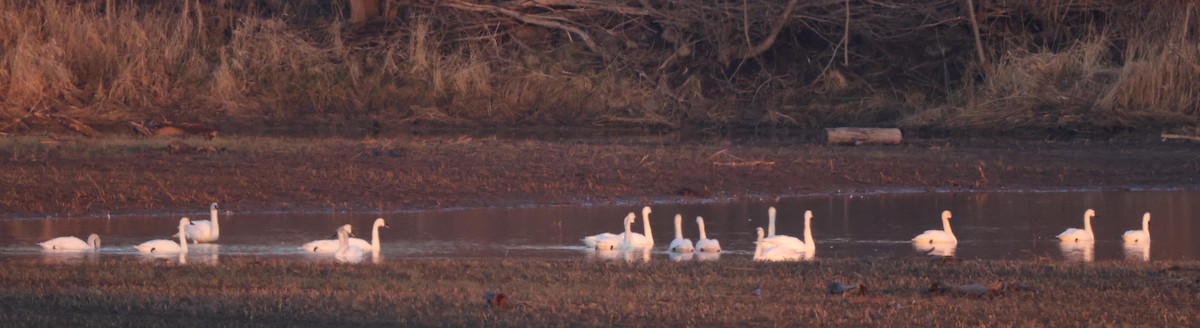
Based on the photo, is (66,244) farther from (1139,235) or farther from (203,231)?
(1139,235)

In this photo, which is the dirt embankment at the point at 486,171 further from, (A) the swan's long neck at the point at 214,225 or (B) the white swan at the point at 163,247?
(B) the white swan at the point at 163,247

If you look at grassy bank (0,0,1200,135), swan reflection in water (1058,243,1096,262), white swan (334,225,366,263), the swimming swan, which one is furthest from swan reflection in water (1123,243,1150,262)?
grassy bank (0,0,1200,135)

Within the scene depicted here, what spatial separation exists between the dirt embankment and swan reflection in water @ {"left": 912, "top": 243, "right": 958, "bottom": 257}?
485 centimetres

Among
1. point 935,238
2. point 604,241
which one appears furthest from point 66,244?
point 935,238

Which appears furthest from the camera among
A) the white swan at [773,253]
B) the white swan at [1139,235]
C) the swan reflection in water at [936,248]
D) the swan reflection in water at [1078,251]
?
the white swan at [1139,235]

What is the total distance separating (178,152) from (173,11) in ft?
44.8

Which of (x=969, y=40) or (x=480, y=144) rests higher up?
(x=969, y=40)

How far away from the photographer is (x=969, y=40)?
32750 millimetres

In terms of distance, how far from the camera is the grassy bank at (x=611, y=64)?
28.1m

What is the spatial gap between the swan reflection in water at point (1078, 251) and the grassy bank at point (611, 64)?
497 inches

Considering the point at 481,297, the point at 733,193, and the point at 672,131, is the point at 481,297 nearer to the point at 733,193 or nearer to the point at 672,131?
the point at 733,193

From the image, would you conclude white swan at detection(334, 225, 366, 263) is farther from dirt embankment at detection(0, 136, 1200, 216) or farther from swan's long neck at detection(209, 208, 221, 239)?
dirt embankment at detection(0, 136, 1200, 216)

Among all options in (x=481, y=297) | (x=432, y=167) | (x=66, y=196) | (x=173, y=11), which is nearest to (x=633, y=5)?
(x=173, y=11)

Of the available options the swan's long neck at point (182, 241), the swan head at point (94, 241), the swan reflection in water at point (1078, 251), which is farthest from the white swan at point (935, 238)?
the swan head at point (94, 241)
